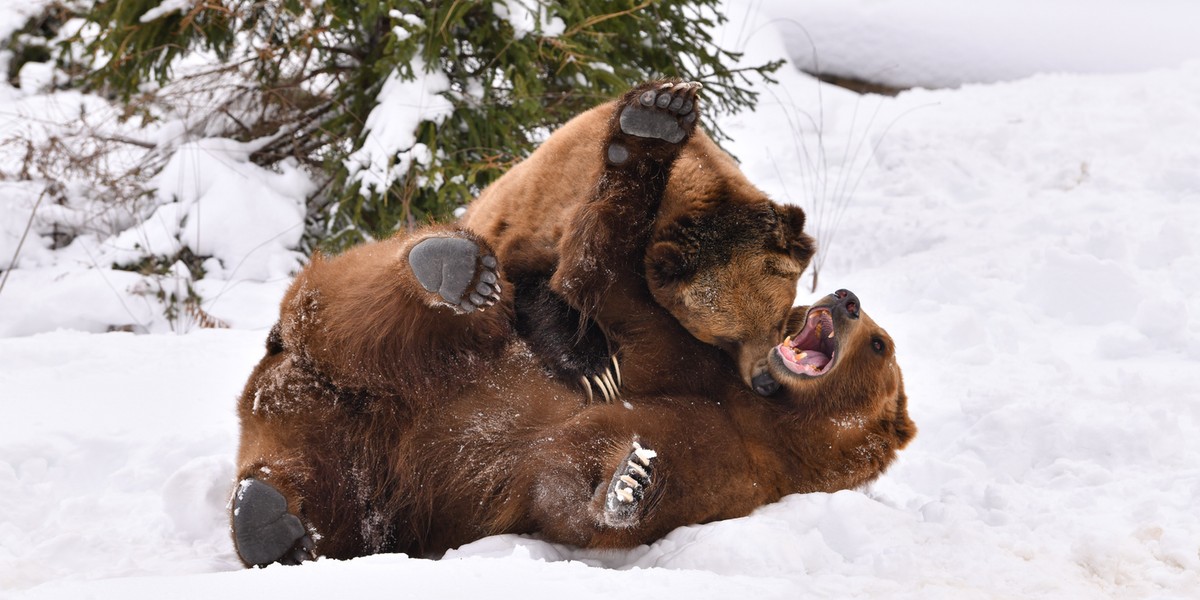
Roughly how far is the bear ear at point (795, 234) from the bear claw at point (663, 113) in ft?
1.61

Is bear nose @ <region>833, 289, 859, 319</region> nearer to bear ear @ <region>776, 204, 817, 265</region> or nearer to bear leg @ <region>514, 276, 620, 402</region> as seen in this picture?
bear ear @ <region>776, 204, 817, 265</region>

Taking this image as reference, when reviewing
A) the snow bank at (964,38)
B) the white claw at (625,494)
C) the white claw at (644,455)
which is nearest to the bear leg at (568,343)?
the white claw at (644,455)

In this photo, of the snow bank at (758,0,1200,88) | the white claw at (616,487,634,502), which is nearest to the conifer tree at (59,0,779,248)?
the snow bank at (758,0,1200,88)

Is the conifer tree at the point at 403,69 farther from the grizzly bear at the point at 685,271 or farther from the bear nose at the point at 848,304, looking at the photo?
the bear nose at the point at 848,304

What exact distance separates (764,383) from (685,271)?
0.46 meters

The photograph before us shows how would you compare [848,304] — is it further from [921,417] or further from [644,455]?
[921,417]

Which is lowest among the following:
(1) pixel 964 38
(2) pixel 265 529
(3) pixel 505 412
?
(1) pixel 964 38

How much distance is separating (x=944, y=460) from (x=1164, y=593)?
4.24 feet

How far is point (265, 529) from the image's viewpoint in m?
3.15

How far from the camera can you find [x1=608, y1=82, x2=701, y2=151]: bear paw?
3.47 m

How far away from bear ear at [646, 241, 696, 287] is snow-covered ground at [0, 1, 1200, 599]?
0.83m

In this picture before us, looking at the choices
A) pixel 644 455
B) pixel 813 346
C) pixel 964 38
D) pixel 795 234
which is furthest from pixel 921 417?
pixel 964 38

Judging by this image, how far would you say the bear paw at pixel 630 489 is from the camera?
3062 millimetres

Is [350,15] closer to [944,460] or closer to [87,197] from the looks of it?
[87,197]
